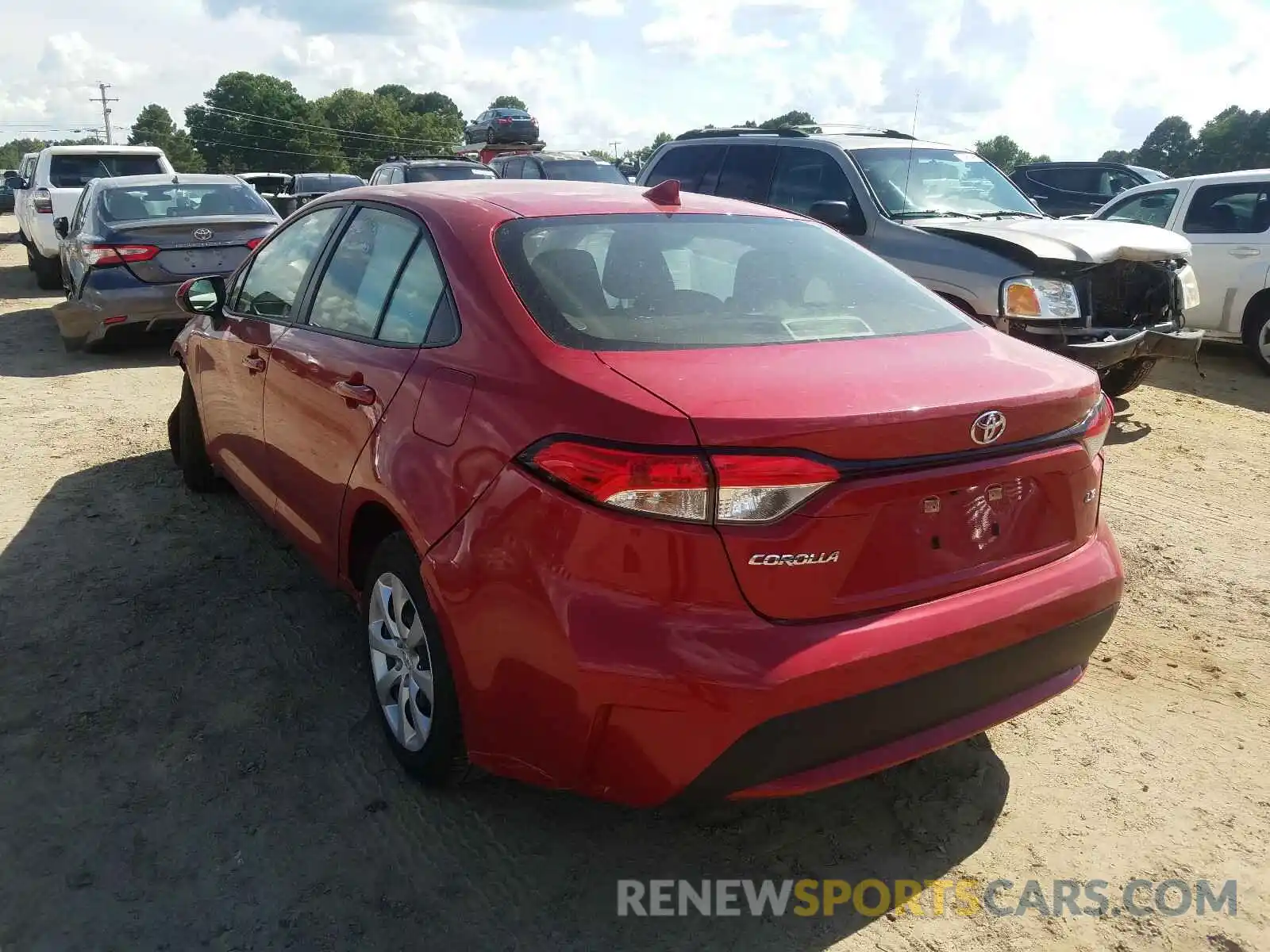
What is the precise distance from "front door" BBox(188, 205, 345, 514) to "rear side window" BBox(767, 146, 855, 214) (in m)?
4.23

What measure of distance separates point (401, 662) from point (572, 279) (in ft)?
4.03

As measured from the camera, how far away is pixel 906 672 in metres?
2.29

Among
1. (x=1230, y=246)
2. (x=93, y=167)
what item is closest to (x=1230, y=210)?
(x=1230, y=246)

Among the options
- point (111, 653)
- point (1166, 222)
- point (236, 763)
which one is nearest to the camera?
point (236, 763)

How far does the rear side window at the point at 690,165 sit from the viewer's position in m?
8.39

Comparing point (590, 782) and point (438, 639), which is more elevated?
point (438, 639)

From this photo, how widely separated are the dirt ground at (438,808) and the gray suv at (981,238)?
2.06m

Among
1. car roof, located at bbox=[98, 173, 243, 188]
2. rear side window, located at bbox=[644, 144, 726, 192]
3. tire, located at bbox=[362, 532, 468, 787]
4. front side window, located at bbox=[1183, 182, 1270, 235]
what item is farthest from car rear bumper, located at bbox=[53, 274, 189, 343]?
front side window, located at bbox=[1183, 182, 1270, 235]

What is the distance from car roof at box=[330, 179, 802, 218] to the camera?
3162mm

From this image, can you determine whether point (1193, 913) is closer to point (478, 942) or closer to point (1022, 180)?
point (478, 942)

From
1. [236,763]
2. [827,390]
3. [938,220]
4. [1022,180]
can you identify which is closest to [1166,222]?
[938,220]

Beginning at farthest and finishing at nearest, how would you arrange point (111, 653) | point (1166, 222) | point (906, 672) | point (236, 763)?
point (1166, 222), point (111, 653), point (236, 763), point (906, 672)

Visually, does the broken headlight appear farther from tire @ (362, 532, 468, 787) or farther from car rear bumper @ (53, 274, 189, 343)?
car rear bumper @ (53, 274, 189, 343)

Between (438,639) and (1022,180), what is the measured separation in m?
16.6
